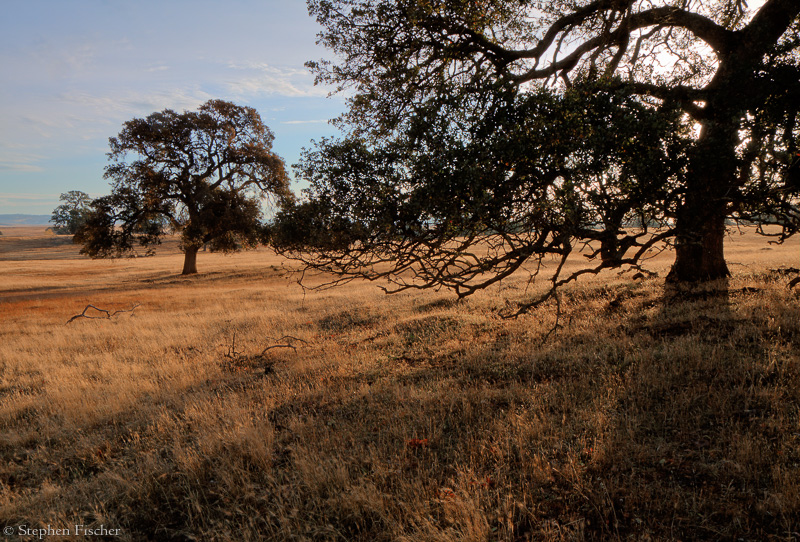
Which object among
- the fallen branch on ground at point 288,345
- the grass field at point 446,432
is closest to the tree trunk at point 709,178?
the grass field at point 446,432

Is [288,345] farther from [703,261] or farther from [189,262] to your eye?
[189,262]

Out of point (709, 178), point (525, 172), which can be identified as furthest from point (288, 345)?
point (709, 178)

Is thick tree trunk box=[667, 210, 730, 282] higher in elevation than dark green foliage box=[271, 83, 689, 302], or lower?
lower

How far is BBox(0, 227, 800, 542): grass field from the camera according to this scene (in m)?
3.99

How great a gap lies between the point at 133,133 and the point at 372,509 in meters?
39.6

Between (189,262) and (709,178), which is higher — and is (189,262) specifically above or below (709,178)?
below

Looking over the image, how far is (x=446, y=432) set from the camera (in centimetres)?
585

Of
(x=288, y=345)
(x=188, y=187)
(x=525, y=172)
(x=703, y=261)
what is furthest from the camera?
(x=188, y=187)

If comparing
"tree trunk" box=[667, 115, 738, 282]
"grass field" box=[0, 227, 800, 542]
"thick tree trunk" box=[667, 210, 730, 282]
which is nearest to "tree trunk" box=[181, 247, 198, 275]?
"grass field" box=[0, 227, 800, 542]

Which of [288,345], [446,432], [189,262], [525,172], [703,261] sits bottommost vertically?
[288,345]

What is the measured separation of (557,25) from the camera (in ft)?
35.7

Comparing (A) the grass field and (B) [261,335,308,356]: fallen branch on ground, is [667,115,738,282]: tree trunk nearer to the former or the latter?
(A) the grass field

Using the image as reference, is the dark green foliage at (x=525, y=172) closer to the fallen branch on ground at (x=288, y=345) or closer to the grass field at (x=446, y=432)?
the grass field at (x=446, y=432)

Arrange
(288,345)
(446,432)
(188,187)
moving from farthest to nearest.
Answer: (188,187) < (288,345) < (446,432)
